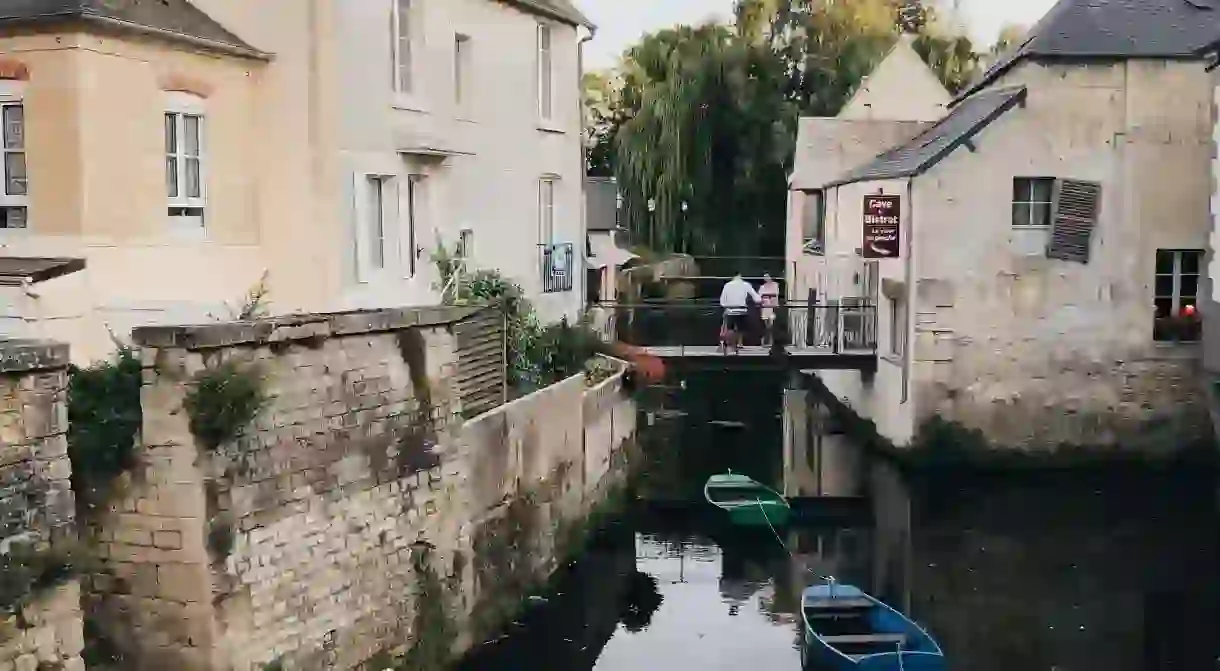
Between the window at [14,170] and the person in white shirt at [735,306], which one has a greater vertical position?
the window at [14,170]

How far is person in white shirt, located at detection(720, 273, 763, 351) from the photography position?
26156 mm

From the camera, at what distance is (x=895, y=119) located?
128ft

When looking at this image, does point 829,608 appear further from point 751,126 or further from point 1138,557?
point 751,126

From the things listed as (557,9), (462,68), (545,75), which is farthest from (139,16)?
(557,9)

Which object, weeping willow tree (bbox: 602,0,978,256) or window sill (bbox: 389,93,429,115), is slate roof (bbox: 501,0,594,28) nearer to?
window sill (bbox: 389,93,429,115)

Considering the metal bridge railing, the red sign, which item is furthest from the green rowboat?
the red sign

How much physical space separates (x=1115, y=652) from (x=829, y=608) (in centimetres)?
316

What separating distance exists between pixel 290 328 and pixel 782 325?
18384 millimetres

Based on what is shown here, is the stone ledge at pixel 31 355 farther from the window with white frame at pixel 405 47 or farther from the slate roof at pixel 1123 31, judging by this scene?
the slate roof at pixel 1123 31

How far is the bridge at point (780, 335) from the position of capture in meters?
25.4

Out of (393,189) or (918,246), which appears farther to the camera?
(918,246)

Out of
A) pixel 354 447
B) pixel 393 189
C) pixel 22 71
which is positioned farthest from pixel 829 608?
pixel 22 71

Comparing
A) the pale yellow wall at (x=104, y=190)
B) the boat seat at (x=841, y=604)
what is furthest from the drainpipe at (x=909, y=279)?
the pale yellow wall at (x=104, y=190)

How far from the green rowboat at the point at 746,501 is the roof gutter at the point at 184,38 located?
369 inches
